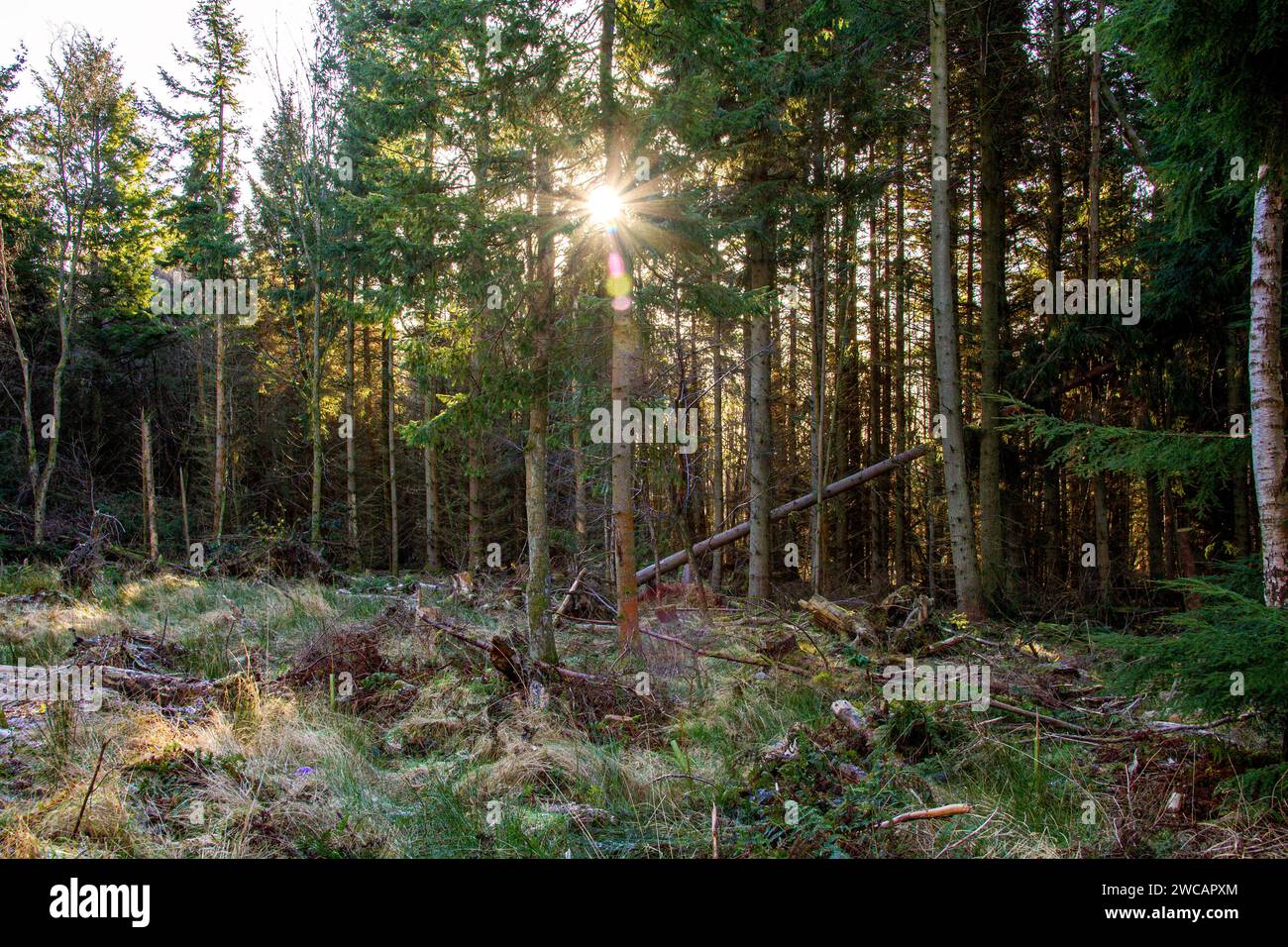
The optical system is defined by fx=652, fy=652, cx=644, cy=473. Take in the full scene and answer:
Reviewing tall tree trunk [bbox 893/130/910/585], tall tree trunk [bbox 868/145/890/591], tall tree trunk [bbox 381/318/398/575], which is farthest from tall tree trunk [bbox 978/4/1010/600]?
tall tree trunk [bbox 381/318/398/575]

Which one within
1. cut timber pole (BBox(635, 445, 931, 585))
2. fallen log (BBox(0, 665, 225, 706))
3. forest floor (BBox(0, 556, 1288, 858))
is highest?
cut timber pole (BBox(635, 445, 931, 585))

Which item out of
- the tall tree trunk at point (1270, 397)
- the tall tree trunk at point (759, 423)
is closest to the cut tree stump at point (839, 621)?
the tall tree trunk at point (759, 423)

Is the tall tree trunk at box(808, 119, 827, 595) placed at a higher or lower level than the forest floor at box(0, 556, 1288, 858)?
higher

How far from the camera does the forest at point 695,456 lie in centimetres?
357

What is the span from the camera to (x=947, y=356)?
10.0 metres

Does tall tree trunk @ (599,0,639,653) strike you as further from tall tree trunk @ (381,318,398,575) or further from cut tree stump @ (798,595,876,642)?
tall tree trunk @ (381,318,398,575)

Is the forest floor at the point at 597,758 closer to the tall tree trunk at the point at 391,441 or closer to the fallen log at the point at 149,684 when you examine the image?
the fallen log at the point at 149,684

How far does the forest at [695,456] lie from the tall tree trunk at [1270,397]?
0.03 meters

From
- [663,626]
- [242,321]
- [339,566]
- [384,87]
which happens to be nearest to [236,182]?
[242,321]

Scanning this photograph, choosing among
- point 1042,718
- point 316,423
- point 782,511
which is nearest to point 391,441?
point 316,423

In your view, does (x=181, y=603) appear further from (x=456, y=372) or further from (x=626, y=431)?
(x=626, y=431)

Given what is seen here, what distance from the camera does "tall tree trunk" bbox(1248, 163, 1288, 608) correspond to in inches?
152

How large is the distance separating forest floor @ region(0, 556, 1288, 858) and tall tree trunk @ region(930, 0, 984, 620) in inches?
105

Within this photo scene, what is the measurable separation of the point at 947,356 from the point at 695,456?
14.9 feet
